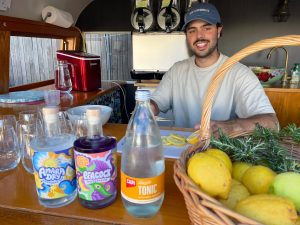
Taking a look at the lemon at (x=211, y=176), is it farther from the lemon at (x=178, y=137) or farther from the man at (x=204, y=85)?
the man at (x=204, y=85)

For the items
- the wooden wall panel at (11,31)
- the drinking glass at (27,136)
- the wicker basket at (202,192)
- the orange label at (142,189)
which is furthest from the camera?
the wooden wall panel at (11,31)

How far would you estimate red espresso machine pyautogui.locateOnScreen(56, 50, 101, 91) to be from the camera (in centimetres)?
167

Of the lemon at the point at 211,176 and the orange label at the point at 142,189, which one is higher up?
the lemon at the point at 211,176

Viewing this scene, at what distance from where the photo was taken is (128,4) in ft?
8.16

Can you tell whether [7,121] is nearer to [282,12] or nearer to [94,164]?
[94,164]

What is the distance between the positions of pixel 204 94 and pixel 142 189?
40.3 inches

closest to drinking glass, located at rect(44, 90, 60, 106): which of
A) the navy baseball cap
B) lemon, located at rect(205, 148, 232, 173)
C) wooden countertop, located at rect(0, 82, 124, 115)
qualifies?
wooden countertop, located at rect(0, 82, 124, 115)

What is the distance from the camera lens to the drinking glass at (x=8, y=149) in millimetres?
695

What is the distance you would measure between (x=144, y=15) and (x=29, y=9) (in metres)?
0.93

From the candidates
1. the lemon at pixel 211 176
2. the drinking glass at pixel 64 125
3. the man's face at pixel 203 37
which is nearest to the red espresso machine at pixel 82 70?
the man's face at pixel 203 37

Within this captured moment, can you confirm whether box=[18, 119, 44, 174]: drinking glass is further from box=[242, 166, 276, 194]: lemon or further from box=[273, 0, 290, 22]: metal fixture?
box=[273, 0, 290, 22]: metal fixture

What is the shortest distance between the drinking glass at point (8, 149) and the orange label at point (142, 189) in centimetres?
42

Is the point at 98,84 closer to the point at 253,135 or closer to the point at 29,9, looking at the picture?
the point at 29,9

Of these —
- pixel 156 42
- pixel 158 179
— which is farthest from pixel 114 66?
pixel 158 179
